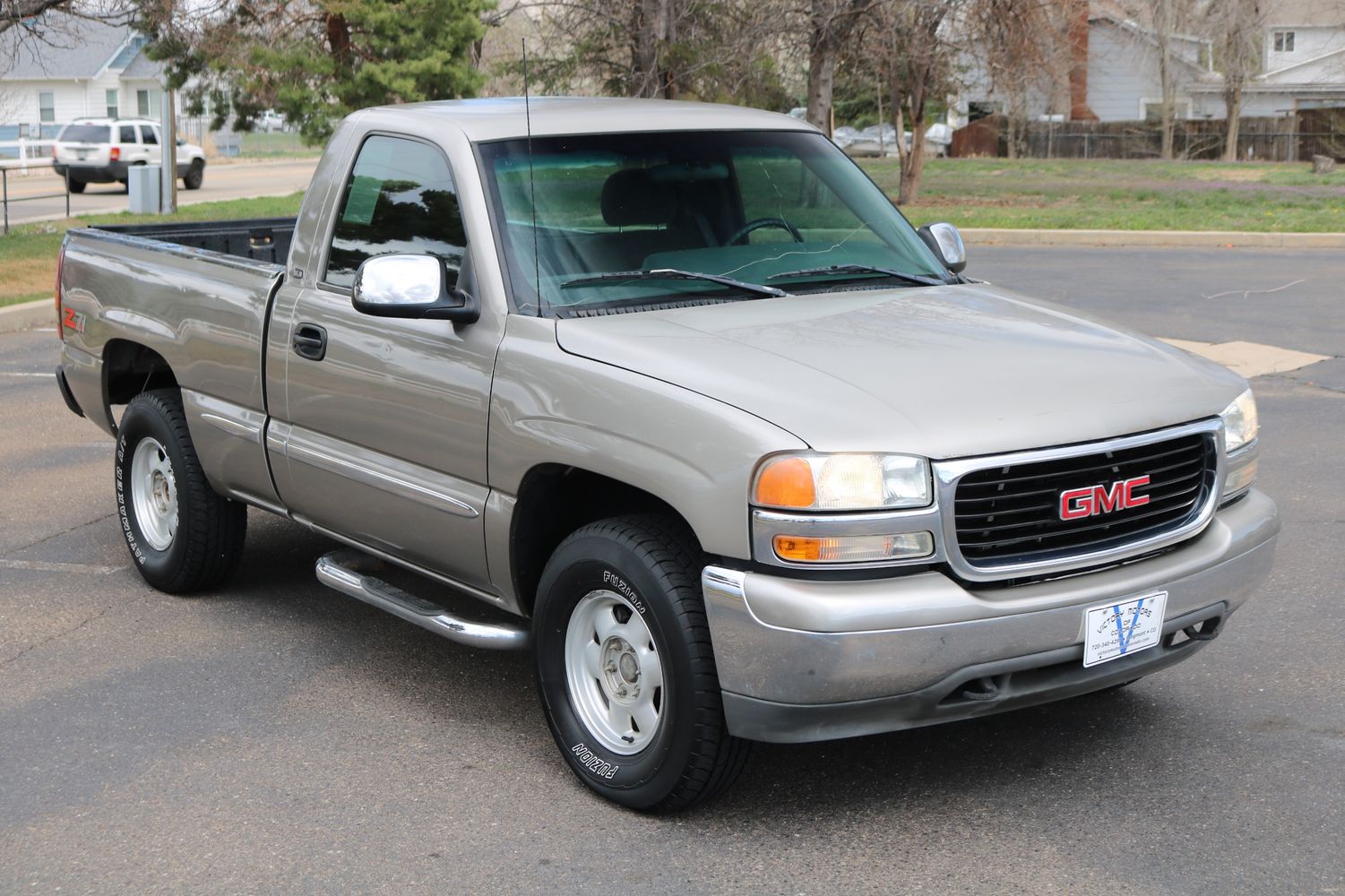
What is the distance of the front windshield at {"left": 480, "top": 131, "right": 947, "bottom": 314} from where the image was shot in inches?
183

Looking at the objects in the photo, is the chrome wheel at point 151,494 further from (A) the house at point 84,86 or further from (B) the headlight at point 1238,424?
(A) the house at point 84,86

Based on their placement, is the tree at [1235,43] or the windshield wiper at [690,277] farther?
the tree at [1235,43]

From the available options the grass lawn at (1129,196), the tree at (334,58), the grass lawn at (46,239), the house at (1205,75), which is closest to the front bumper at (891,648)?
the grass lawn at (46,239)

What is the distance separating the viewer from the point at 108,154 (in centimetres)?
3825

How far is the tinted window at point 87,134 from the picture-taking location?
3859 cm

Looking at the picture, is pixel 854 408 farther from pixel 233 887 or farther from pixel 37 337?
pixel 37 337

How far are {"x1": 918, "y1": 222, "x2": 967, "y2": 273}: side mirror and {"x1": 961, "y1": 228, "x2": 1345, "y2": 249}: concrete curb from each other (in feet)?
52.9

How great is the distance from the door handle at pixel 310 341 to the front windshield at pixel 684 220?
86 cm

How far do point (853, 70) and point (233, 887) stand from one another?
27.4 meters

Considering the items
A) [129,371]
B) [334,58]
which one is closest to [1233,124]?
[334,58]

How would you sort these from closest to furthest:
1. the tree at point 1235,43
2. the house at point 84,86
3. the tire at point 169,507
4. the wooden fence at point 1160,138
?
the tire at point 169,507 < the wooden fence at point 1160,138 < the tree at point 1235,43 < the house at point 84,86

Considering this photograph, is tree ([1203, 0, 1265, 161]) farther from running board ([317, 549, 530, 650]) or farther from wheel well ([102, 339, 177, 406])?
running board ([317, 549, 530, 650])

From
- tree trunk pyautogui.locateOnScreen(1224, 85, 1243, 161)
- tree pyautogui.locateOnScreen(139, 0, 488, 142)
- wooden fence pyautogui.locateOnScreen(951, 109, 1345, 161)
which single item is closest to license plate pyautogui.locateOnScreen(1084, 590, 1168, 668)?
tree pyautogui.locateOnScreen(139, 0, 488, 142)

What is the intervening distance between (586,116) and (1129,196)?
1042 inches
